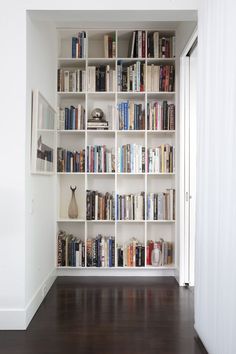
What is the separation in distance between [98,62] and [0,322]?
9.90 feet

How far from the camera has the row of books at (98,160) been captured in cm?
384

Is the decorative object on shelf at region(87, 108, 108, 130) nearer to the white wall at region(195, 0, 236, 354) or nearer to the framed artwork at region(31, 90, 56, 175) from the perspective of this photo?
the framed artwork at region(31, 90, 56, 175)

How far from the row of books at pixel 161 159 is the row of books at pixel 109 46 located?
1.25 metres

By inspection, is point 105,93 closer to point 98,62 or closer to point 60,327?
point 98,62

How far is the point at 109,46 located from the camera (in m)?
3.91

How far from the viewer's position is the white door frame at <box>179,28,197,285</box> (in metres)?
3.45

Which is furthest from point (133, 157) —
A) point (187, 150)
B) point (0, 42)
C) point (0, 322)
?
point (0, 322)

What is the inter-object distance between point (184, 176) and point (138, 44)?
1.68 m

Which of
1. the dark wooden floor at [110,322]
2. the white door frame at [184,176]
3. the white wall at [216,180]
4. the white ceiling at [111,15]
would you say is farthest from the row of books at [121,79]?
the dark wooden floor at [110,322]

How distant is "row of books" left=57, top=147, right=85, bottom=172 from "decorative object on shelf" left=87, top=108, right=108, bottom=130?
34cm

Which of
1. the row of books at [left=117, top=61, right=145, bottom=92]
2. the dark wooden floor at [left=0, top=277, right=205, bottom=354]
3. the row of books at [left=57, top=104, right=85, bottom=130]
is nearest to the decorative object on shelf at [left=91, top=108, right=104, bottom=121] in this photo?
the row of books at [left=57, top=104, right=85, bottom=130]

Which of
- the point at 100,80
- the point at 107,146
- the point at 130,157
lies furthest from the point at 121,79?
the point at 130,157

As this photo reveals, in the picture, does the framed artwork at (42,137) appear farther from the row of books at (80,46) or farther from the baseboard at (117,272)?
the baseboard at (117,272)

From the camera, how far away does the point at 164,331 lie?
244 centimetres
